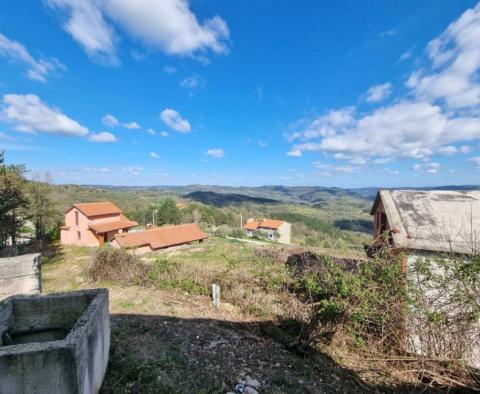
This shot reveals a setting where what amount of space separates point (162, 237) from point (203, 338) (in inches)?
725

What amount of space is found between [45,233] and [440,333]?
28083 millimetres

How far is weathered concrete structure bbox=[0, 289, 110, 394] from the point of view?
99.7 inches

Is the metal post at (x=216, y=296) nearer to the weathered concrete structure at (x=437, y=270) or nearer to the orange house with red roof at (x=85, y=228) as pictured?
the weathered concrete structure at (x=437, y=270)

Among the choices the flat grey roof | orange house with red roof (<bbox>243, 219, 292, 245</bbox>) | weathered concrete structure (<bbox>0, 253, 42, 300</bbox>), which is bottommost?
orange house with red roof (<bbox>243, 219, 292, 245</bbox>)

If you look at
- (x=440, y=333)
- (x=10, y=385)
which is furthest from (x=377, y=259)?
(x=10, y=385)

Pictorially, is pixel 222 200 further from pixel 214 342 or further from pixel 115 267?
pixel 214 342

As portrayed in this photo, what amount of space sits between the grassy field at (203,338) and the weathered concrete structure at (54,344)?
938 millimetres

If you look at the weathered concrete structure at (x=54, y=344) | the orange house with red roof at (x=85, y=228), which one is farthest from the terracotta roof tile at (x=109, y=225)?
the weathered concrete structure at (x=54, y=344)

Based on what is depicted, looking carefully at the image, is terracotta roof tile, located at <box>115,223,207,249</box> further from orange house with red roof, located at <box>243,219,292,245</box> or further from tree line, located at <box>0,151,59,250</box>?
orange house with red roof, located at <box>243,219,292,245</box>

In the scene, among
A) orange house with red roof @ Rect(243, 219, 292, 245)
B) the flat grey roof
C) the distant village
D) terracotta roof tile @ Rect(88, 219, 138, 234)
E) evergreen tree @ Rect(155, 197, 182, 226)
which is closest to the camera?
the flat grey roof

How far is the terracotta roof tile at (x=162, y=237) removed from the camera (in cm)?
2036

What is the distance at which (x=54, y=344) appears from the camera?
261 cm

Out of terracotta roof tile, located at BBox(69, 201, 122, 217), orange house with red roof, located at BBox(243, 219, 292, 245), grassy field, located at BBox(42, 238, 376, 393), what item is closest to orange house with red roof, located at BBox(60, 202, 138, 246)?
terracotta roof tile, located at BBox(69, 201, 122, 217)

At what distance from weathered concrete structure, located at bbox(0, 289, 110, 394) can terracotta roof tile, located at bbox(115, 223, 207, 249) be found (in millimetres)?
15658
